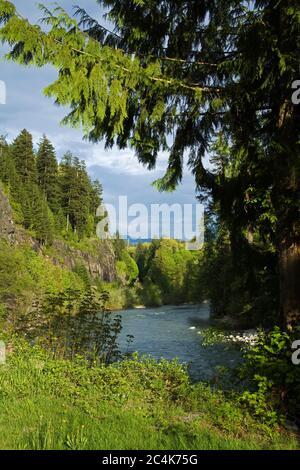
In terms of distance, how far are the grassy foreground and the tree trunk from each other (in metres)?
1.37

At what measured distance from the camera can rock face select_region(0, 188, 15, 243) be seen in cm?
5038

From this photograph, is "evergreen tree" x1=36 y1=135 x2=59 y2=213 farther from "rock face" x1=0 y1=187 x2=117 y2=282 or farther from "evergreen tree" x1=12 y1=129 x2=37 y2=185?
"rock face" x1=0 y1=187 x2=117 y2=282

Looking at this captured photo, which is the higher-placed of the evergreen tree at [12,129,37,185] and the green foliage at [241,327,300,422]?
the evergreen tree at [12,129,37,185]

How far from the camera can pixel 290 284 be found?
602 centimetres

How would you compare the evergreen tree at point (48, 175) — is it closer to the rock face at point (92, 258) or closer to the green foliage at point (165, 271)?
the rock face at point (92, 258)

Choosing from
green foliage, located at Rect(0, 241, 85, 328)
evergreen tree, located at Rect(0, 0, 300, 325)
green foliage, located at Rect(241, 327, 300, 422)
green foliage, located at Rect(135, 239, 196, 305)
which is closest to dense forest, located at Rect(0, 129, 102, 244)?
green foliage, located at Rect(0, 241, 85, 328)

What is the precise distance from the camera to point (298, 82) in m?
5.83

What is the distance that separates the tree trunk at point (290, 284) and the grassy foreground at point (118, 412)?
1.37 metres

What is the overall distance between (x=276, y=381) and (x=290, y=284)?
53.3 inches

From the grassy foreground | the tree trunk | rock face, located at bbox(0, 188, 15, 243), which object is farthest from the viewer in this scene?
rock face, located at bbox(0, 188, 15, 243)

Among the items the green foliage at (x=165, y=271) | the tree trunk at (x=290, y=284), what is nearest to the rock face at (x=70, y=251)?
the green foliage at (x=165, y=271)

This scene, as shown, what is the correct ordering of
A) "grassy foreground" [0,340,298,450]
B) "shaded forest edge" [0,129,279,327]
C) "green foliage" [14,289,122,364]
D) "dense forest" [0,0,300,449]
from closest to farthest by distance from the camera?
1. "grassy foreground" [0,340,298,450]
2. "dense forest" [0,0,300,449]
3. "green foliage" [14,289,122,364]
4. "shaded forest edge" [0,129,279,327]

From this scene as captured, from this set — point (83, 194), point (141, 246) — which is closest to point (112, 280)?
point (83, 194)
